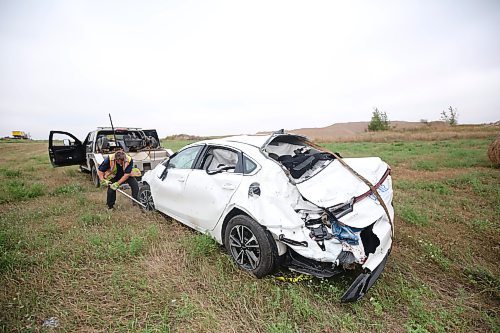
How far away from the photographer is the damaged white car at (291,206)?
2232 millimetres

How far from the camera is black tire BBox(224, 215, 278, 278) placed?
7.97 feet

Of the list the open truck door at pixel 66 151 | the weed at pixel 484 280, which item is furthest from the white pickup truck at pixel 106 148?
the weed at pixel 484 280

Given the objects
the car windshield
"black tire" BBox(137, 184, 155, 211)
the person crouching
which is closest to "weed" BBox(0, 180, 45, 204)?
the person crouching

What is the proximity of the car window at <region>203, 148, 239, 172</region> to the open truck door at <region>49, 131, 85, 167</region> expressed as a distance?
616cm

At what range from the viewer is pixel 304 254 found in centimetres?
223

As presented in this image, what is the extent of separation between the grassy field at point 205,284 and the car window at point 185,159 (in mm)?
943

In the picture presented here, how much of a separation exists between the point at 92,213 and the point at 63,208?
34.1 inches

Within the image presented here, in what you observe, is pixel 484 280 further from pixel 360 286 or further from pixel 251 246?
pixel 251 246

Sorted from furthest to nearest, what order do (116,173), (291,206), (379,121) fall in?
(379,121), (116,173), (291,206)

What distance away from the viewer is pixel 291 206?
2.40 m

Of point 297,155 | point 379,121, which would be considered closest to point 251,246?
point 297,155

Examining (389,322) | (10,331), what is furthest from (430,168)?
(10,331)

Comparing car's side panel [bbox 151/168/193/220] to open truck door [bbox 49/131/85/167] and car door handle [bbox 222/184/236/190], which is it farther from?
open truck door [bbox 49/131/85/167]

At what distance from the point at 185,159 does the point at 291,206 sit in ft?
6.86
